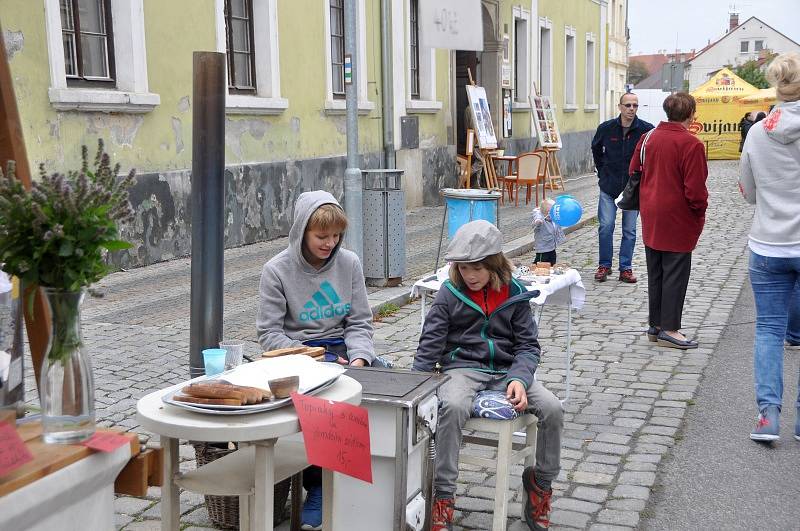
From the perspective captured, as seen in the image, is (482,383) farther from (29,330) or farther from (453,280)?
(29,330)

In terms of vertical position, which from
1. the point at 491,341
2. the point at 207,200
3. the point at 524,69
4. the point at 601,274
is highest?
the point at 524,69

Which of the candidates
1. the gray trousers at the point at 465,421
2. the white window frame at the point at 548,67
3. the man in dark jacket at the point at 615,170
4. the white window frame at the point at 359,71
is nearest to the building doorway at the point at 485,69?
the white window frame at the point at 548,67

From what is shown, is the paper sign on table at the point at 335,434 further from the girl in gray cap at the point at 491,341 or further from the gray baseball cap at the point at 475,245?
the gray baseball cap at the point at 475,245

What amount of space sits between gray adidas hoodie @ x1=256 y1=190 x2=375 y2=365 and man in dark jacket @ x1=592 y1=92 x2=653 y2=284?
6.18 m

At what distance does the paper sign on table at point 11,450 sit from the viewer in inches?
84.0

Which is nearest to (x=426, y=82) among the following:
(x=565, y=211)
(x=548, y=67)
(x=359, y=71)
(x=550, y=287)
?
(x=359, y=71)

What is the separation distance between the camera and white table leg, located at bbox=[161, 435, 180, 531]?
10.3 ft

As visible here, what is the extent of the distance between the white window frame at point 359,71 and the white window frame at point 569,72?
14.2 meters

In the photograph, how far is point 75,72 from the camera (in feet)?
32.6

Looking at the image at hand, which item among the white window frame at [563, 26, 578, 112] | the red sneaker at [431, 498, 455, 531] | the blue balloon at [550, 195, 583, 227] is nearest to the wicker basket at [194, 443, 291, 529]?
the red sneaker at [431, 498, 455, 531]

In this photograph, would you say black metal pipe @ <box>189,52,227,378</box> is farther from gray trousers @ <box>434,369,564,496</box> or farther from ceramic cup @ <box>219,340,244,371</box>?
gray trousers @ <box>434,369,564,496</box>

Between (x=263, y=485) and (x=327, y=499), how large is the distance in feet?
1.54

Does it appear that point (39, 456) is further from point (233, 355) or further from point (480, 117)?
point (480, 117)

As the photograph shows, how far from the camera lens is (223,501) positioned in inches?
151
